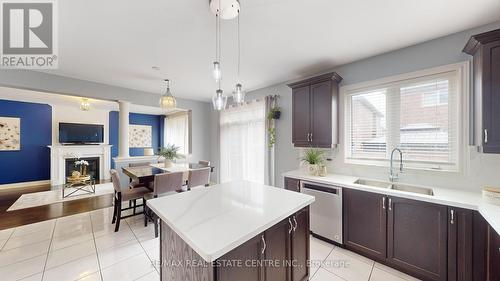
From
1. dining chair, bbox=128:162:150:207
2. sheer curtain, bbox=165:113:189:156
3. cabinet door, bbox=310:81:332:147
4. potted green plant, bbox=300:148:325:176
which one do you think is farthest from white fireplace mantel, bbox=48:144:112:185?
cabinet door, bbox=310:81:332:147

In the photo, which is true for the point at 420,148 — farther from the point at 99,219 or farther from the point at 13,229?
the point at 13,229

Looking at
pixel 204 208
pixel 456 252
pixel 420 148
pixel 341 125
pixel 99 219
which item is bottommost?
pixel 99 219

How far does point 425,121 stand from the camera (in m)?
2.22

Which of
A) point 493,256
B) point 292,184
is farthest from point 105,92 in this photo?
point 493,256

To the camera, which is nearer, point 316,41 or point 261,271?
point 261,271

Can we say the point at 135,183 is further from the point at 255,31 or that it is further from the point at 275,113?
the point at 255,31

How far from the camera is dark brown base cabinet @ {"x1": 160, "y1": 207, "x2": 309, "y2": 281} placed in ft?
3.42

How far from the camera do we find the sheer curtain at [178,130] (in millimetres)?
6804

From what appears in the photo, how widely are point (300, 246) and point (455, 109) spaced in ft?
7.44

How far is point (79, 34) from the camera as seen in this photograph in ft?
6.54

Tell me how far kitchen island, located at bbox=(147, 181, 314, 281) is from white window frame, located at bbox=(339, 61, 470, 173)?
1.59 metres

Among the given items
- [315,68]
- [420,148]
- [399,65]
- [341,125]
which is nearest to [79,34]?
[315,68]

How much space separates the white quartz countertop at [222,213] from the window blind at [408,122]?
1.62m

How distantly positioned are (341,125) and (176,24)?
2.56 meters
